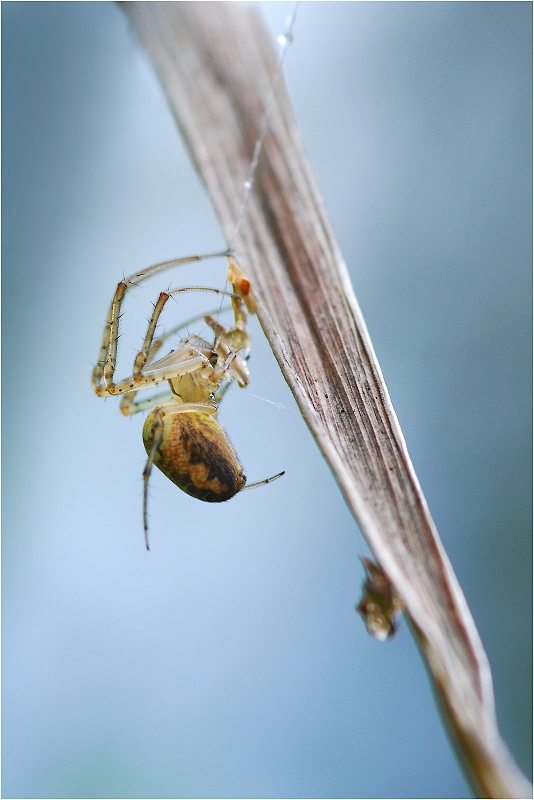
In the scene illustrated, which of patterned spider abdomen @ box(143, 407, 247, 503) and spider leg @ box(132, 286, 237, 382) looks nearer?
spider leg @ box(132, 286, 237, 382)

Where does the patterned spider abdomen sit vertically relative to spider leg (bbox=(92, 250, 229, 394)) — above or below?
below

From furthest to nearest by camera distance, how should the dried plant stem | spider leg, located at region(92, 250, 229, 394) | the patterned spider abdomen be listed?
the patterned spider abdomen
spider leg, located at region(92, 250, 229, 394)
the dried plant stem

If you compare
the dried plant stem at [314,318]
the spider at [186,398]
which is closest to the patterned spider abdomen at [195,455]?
the spider at [186,398]

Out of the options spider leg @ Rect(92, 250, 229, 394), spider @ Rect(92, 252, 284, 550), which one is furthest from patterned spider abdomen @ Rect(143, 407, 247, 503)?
spider leg @ Rect(92, 250, 229, 394)

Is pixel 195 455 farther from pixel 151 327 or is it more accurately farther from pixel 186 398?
pixel 151 327

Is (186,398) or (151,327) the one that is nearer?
(151,327)

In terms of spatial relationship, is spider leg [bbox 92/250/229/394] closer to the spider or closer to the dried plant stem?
the spider

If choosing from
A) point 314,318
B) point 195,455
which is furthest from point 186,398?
point 314,318
